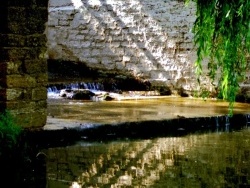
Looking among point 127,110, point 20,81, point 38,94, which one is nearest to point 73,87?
point 127,110

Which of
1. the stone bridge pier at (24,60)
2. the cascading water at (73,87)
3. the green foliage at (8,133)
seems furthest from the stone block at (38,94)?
the cascading water at (73,87)

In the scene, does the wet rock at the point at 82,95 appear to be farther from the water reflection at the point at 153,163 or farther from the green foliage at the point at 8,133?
A: the green foliage at the point at 8,133

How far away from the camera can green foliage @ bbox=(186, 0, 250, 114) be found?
3.05 metres

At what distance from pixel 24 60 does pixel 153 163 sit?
160cm

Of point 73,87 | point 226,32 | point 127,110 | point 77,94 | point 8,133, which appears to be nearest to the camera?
point 226,32

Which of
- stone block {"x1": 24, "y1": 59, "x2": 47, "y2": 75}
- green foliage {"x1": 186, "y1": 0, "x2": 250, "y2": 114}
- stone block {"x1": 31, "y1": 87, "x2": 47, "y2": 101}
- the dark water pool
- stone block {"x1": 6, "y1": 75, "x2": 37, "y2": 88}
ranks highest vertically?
green foliage {"x1": 186, "y1": 0, "x2": 250, "y2": 114}

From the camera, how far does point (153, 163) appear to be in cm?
472

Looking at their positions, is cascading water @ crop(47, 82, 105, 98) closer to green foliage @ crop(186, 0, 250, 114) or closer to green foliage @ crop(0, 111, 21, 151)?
green foliage @ crop(0, 111, 21, 151)

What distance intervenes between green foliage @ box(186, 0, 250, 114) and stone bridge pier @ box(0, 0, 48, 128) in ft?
7.53

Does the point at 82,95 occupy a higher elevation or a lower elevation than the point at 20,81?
lower

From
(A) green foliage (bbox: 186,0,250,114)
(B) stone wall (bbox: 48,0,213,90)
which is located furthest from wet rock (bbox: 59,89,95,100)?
(A) green foliage (bbox: 186,0,250,114)

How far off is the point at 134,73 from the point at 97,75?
100 cm

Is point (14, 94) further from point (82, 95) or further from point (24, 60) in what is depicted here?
point (82, 95)

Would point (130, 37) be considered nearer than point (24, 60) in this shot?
No
